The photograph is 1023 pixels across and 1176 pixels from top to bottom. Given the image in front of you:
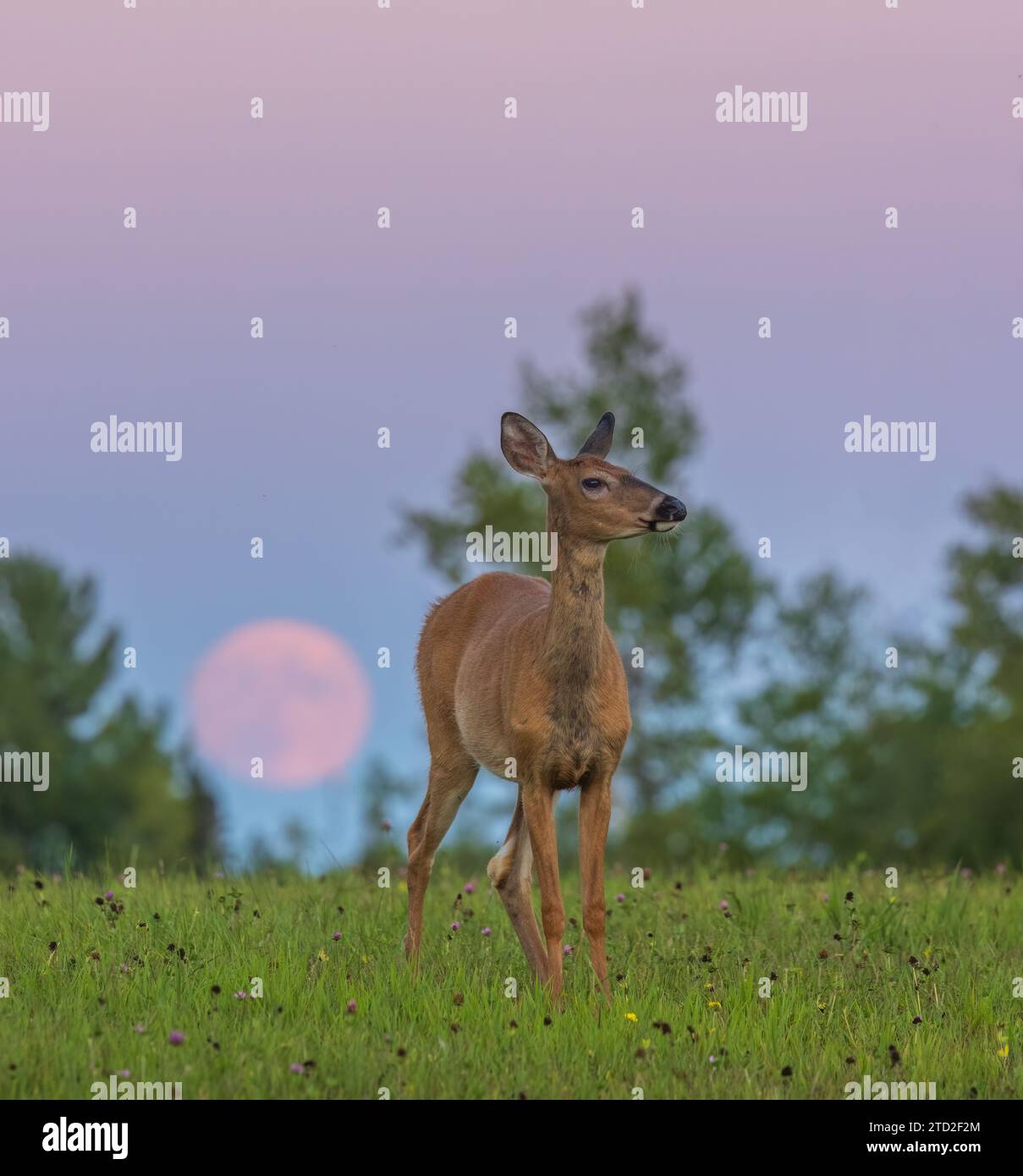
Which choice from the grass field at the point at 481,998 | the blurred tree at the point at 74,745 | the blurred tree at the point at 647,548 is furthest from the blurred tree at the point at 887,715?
the grass field at the point at 481,998

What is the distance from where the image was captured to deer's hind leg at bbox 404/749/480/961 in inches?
375

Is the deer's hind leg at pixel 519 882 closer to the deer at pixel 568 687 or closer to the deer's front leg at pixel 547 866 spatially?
the deer at pixel 568 687

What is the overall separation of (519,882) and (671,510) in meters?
2.56

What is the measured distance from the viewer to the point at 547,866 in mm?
8312

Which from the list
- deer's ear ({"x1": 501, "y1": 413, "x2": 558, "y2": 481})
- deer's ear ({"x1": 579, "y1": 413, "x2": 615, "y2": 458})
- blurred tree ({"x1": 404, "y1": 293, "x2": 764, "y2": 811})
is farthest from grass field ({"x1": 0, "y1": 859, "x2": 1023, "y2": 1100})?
blurred tree ({"x1": 404, "y1": 293, "x2": 764, "y2": 811})

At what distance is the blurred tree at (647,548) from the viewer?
3134cm

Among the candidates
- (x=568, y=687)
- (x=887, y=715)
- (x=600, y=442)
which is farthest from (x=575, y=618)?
(x=887, y=715)

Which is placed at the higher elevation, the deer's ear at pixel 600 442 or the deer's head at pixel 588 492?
the deer's ear at pixel 600 442

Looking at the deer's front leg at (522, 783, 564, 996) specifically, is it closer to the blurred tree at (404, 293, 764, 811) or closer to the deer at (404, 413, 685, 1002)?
the deer at (404, 413, 685, 1002)

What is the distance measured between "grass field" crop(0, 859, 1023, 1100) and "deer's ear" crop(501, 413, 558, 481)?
2.70m

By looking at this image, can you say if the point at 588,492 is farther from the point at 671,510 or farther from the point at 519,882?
the point at 519,882
